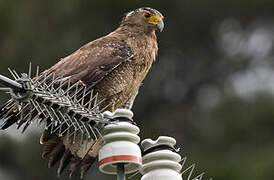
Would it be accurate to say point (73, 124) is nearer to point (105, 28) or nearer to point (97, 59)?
point (97, 59)

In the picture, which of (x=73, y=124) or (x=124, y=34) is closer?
(x=73, y=124)

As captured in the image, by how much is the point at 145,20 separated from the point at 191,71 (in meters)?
8.27

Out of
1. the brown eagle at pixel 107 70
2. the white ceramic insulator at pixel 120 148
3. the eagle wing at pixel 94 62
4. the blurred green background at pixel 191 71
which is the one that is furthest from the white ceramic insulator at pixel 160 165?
the blurred green background at pixel 191 71

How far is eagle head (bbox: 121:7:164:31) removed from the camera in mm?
5820

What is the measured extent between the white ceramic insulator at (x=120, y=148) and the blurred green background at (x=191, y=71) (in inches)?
284

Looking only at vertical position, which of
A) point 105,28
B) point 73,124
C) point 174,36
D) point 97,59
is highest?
point 174,36

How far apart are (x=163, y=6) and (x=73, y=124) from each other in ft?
33.4

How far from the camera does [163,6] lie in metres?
13.1

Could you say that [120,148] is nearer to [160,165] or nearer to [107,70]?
[160,165]

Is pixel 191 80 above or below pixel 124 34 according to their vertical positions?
above

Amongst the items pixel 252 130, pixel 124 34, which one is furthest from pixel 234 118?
pixel 124 34

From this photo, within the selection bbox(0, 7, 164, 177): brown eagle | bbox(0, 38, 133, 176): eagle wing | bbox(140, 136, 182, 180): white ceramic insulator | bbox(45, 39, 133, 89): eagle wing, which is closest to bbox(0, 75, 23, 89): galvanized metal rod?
bbox(140, 136, 182, 180): white ceramic insulator

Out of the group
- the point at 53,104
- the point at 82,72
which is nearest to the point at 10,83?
the point at 53,104

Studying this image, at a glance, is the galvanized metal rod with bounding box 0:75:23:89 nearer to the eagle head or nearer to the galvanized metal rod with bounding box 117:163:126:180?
the galvanized metal rod with bounding box 117:163:126:180
